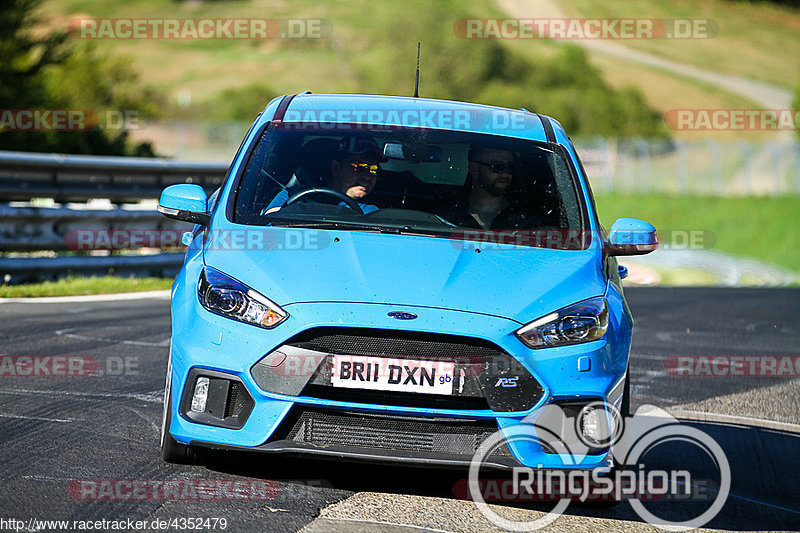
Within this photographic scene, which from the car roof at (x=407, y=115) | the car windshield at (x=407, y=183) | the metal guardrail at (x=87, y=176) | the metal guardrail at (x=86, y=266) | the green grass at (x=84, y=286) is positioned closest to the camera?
the car windshield at (x=407, y=183)

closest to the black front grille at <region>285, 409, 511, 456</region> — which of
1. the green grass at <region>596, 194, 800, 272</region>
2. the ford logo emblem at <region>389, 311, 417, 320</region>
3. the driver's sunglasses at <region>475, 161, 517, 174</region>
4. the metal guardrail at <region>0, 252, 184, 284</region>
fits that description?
the ford logo emblem at <region>389, 311, 417, 320</region>

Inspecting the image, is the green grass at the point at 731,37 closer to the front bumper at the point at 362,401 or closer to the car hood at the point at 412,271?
the car hood at the point at 412,271

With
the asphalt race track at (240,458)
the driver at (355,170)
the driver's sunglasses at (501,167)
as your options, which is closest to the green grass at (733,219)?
the asphalt race track at (240,458)

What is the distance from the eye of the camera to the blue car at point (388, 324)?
4.54m

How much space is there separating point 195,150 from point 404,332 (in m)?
42.8

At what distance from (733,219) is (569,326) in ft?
126

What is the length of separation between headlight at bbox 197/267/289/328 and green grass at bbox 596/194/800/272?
33816 mm

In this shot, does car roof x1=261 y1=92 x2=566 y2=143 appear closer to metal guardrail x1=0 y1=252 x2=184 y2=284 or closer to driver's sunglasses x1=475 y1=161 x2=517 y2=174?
driver's sunglasses x1=475 y1=161 x2=517 y2=174

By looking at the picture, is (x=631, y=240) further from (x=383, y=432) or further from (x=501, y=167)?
(x=383, y=432)

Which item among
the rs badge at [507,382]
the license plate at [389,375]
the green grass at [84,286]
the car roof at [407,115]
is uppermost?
the car roof at [407,115]

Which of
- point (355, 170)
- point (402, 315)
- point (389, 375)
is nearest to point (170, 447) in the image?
point (389, 375)

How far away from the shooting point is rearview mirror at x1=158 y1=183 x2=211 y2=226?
5.58 m

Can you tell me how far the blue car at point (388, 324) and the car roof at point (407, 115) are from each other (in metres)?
0.54

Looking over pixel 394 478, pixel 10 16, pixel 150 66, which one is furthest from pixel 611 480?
pixel 150 66
